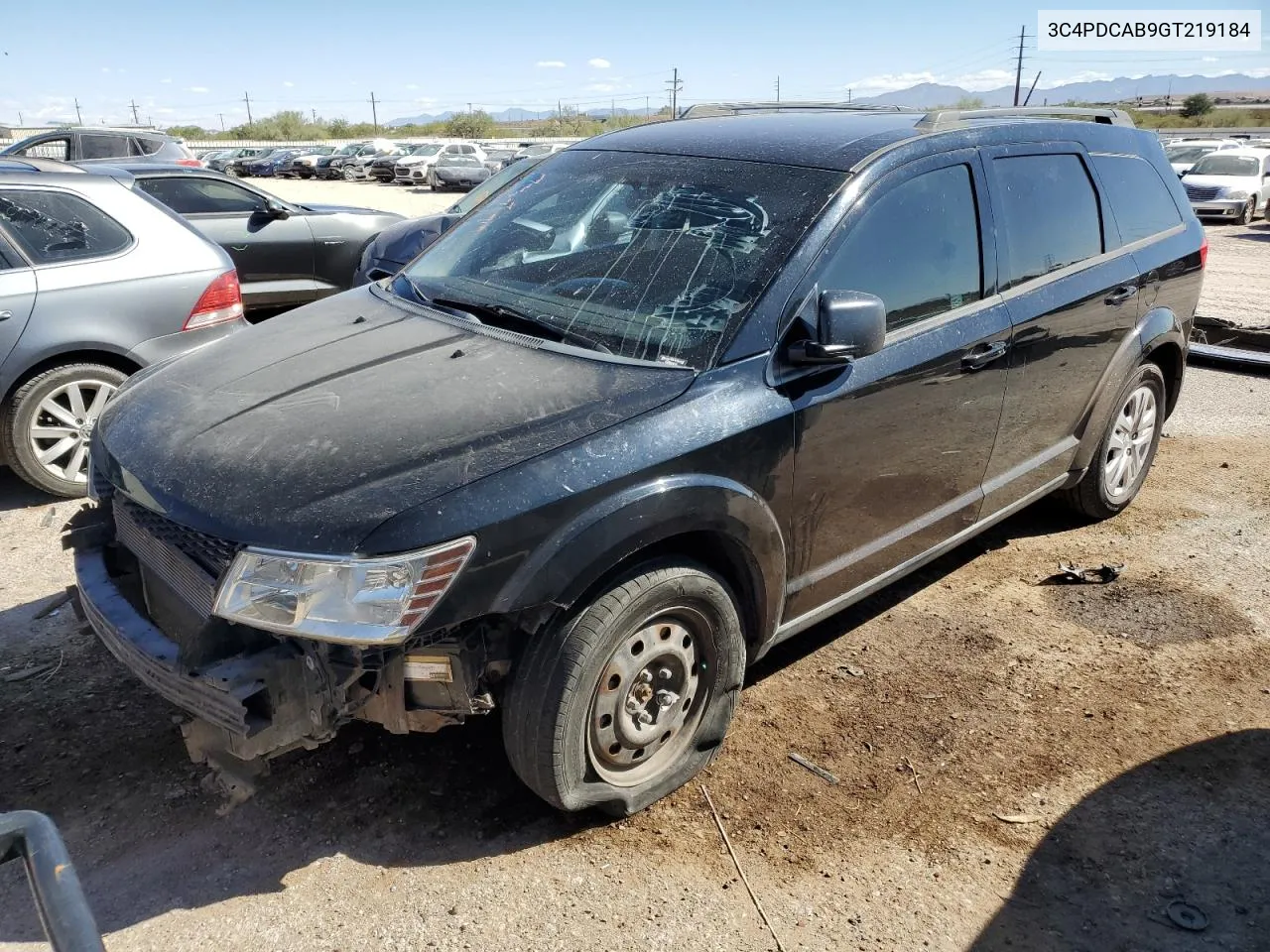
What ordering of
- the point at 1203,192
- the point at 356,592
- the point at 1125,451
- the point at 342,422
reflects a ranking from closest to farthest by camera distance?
the point at 356,592 < the point at 342,422 < the point at 1125,451 < the point at 1203,192

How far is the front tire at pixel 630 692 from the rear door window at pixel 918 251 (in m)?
1.09

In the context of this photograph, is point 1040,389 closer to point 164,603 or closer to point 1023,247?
point 1023,247

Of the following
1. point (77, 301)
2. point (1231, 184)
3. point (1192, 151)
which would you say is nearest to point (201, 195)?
point (77, 301)

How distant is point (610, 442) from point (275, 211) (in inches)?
284

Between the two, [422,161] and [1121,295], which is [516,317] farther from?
[422,161]

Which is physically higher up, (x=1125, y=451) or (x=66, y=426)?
(x=66, y=426)

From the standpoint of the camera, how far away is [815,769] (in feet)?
10.4

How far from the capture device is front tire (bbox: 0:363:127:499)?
496 centimetres

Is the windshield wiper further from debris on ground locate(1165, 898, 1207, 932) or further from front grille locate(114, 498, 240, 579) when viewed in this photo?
debris on ground locate(1165, 898, 1207, 932)

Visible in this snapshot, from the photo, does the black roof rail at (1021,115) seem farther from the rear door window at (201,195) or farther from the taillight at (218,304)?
the rear door window at (201,195)

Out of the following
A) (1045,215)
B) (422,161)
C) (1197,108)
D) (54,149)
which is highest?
(1197,108)

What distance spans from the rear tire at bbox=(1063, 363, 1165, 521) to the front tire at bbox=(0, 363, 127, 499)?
16.1 ft

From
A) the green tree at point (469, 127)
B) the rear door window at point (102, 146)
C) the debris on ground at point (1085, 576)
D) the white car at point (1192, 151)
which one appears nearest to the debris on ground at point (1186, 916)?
the debris on ground at point (1085, 576)

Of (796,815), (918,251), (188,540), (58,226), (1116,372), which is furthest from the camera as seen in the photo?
(58,226)
